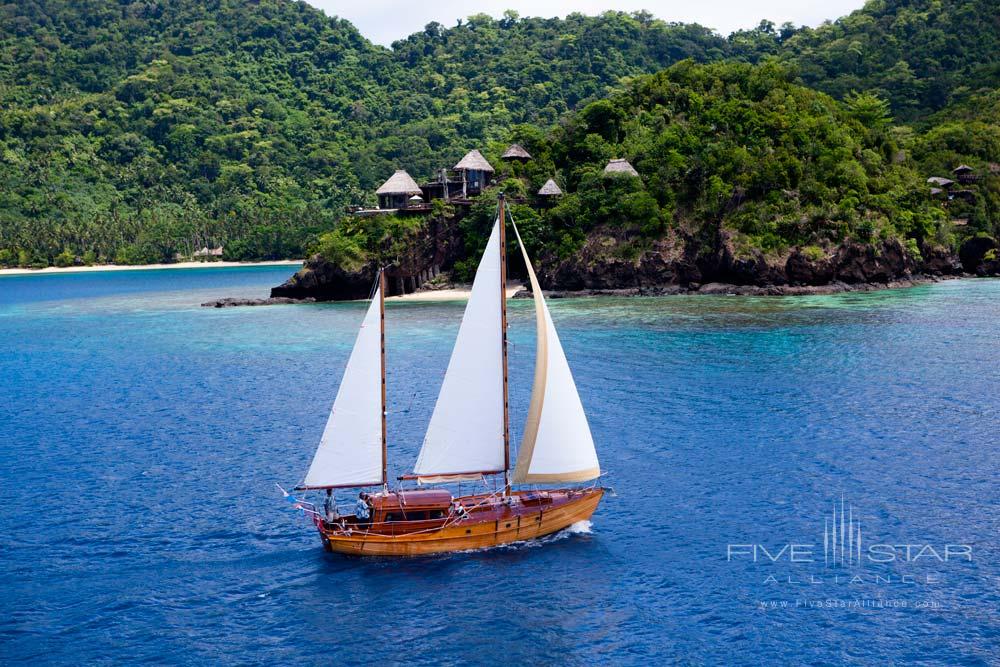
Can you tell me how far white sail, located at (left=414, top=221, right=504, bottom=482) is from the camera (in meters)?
25.9

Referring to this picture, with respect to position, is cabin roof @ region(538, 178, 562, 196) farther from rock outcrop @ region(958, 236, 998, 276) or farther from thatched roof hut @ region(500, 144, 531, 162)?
rock outcrop @ region(958, 236, 998, 276)

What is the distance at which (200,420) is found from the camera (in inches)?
1660

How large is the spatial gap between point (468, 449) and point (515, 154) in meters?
83.4

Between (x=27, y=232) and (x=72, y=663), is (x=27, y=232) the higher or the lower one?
the higher one

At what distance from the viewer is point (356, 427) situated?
26156 mm

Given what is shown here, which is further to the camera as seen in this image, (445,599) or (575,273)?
(575,273)

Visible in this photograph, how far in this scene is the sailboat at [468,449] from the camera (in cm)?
2553

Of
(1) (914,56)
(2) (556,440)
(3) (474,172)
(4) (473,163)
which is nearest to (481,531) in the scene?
(2) (556,440)

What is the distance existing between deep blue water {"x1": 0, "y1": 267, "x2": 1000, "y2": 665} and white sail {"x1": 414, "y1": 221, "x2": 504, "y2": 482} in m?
2.99

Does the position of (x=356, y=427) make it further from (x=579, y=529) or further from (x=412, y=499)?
(x=579, y=529)

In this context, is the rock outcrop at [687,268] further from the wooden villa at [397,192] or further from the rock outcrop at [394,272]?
the wooden villa at [397,192]

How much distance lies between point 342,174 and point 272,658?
18577 centimetres

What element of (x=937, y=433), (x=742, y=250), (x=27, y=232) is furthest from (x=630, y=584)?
(x=27, y=232)

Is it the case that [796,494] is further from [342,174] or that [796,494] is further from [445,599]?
[342,174]
